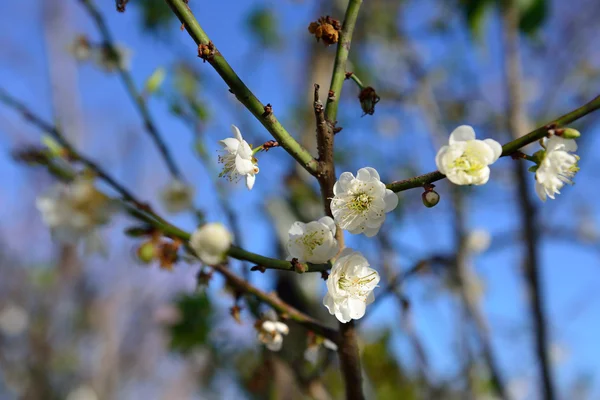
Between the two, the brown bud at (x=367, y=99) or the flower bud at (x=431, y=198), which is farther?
the brown bud at (x=367, y=99)

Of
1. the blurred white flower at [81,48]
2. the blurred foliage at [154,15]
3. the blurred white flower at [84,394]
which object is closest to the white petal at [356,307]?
the blurred white flower at [81,48]

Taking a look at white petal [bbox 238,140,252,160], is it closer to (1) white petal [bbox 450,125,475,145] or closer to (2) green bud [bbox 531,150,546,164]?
Result: (1) white petal [bbox 450,125,475,145]

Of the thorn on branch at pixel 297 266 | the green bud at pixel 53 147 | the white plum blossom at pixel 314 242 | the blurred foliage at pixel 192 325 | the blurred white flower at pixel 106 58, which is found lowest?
the thorn on branch at pixel 297 266

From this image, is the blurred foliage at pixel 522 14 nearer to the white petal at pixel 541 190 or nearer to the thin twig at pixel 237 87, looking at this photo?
the white petal at pixel 541 190

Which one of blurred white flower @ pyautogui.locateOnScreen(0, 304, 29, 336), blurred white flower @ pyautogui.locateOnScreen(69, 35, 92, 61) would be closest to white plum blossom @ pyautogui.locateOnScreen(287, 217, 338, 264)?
blurred white flower @ pyautogui.locateOnScreen(69, 35, 92, 61)

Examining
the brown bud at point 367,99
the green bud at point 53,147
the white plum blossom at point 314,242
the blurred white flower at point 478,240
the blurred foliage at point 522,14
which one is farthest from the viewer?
the blurred white flower at point 478,240

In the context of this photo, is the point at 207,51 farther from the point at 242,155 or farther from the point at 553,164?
the point at 553,164
